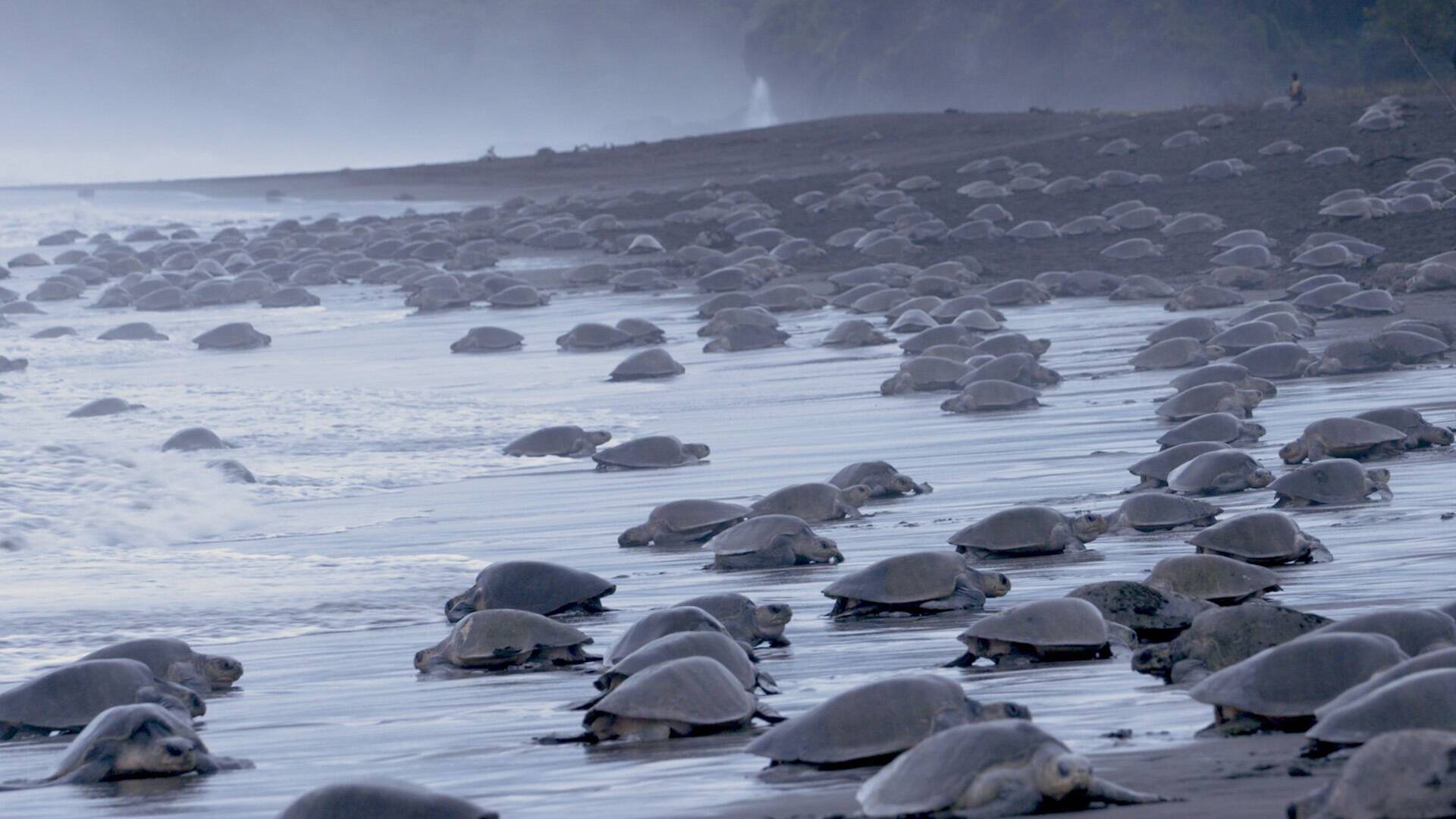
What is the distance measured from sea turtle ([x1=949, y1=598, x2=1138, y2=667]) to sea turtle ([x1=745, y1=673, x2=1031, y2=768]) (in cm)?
89

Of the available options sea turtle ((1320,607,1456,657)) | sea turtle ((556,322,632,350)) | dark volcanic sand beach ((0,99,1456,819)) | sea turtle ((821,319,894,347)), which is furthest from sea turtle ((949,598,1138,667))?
sea turtle ((556,322,632,350))

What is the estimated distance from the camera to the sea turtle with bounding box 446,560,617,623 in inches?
226

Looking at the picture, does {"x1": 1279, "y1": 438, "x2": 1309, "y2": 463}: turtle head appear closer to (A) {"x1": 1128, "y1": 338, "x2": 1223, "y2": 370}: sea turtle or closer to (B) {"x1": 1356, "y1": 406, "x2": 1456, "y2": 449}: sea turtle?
(B) {"x1": 1356, "y1": 406, "x2": 1456, "y2": 449}: sea turtle

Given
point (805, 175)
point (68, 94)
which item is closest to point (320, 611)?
point (805, 175)

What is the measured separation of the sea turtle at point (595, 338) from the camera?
14.9m

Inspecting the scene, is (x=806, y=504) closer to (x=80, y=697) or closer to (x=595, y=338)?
(x=80, y=697)

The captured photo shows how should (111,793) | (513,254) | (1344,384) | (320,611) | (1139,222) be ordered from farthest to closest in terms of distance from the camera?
(513,254), (1139,222), (1344,384), (320,611), (111,793)

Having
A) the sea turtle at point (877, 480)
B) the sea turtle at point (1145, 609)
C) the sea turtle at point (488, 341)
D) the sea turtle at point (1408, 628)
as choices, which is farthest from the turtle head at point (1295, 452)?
the sea turtle at point (488, 341)

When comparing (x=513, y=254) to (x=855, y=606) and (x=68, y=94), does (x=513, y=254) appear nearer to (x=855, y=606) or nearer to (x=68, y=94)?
(x=855, y=606)

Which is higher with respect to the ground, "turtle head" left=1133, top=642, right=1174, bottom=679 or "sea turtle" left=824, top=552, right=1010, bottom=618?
"sea turtle" left=824, top=552, right=1010, bottom=618

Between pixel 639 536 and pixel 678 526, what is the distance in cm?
16

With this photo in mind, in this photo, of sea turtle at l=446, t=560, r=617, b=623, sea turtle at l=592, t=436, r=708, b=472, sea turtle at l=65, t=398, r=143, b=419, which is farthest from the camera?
sea turtle at l=65, t=398, r=143, b=419

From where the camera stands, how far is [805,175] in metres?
34.5

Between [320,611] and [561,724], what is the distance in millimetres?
2141
